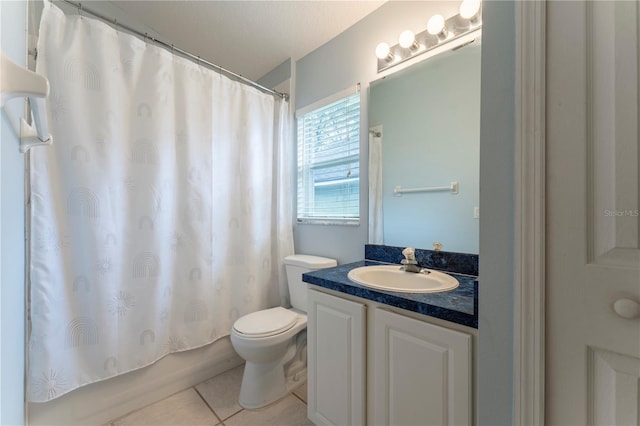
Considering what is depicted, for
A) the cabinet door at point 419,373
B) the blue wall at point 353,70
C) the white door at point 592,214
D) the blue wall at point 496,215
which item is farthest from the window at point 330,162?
the white door at point 592,214

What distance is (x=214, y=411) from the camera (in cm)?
141

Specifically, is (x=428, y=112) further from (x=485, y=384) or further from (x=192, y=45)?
(x=192, y=45)

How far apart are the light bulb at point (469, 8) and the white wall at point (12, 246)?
172cm

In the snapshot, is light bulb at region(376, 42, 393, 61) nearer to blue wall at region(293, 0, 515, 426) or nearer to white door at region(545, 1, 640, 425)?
blue wall at region(293, 0, 515, 426)

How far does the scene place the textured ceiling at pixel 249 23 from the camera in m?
1.56

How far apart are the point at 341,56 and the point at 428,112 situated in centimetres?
81

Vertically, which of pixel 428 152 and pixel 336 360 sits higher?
pixel 428 152

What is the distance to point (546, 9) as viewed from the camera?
53 centimetres

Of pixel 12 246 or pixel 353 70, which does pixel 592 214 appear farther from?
pixel 12 246

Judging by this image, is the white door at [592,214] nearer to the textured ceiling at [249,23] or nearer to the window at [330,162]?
the window at [330,162]

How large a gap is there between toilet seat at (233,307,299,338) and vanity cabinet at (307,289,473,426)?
0.29m

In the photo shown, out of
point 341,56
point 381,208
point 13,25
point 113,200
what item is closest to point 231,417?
point 113,200

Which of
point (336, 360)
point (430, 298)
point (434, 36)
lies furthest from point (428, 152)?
point (336, 360)

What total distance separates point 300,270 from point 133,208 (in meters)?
1.09
